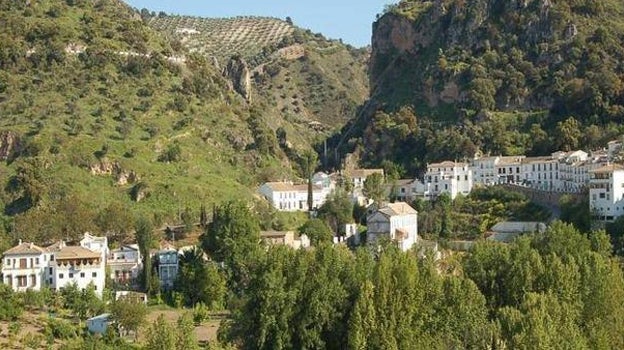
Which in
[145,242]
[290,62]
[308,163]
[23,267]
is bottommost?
[23,267]

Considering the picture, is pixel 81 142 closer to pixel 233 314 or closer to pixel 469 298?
pixel 233 314

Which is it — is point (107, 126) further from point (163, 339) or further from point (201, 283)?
point (163, 339)

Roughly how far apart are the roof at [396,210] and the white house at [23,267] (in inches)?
733

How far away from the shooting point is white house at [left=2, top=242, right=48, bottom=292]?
4712 centimetres

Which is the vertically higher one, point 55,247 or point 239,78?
point 239,78

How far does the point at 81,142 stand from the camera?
6234 centimetres

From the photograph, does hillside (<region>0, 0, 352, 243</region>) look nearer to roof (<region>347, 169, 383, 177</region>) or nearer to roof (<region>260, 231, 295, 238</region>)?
roof (<region>347, 169, 383, 177</region>)

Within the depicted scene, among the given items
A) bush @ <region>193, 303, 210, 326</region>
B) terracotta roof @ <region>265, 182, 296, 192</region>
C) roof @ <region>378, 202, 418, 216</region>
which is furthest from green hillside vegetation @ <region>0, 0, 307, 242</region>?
bush @ <region>193, 303, 210, 326</region>

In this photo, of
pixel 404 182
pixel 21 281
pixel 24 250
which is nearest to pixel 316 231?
pixel 404 182

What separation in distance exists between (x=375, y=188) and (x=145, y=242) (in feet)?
60.3

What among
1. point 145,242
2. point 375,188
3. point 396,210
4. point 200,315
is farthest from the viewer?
point 375,188

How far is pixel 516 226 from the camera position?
55.2 meters

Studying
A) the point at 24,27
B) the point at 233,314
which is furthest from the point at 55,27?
the point at 233,314

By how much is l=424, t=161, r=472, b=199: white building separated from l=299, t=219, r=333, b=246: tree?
9.82 meters
